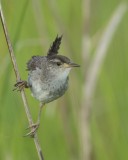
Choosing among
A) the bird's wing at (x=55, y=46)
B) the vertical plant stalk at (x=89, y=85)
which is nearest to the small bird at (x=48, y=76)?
the bird's wing at (x=55, y=46)

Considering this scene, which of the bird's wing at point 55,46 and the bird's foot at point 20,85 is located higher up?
the bird's wing at point 55,46

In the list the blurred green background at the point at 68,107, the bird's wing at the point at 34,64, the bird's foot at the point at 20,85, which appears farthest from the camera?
the blurred green background at the point at 68,107

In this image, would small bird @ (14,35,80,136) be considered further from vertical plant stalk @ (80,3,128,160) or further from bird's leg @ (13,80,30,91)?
vertical plant stalk @ (80,3,128,160)

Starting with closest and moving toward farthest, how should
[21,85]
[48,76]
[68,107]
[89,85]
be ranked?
[21,85], [48,76], [89,85], [68,107]

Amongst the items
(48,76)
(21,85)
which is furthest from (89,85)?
(21,85)

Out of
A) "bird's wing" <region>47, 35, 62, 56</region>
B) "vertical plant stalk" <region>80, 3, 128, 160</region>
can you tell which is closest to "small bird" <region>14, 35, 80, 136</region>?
"bird's wing" <region>47, 35, 62, 56</region>

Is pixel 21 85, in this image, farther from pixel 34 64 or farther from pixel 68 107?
pixel 68 107

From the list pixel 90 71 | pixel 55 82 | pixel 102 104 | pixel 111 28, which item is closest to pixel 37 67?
pixel 55 82

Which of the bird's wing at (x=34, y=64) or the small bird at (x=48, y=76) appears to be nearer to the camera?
the small bird at (x=48, y=76)

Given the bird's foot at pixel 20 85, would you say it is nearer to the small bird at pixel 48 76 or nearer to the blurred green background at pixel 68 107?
the small bird at pixel 48 76
